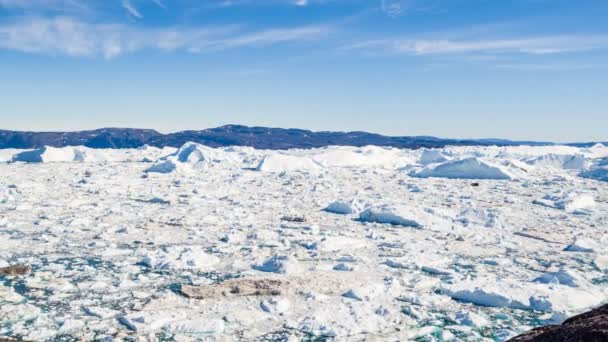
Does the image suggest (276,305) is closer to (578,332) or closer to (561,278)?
(578,332)

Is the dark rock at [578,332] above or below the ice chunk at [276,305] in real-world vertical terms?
above

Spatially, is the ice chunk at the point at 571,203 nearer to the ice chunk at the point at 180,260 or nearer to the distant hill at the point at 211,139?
the ice chunk at the point at 180,260

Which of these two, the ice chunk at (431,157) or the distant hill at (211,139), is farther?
the distant hill at (211,139)

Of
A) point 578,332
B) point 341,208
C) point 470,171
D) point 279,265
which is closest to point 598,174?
point 470,171

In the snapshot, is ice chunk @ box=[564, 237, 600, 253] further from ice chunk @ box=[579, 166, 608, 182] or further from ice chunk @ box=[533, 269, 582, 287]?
ice chunk @ box=[579, 166, 608, 182]

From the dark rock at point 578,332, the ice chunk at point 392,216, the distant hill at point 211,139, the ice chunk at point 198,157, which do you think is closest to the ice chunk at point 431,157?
the ice chunk at point 198,157
